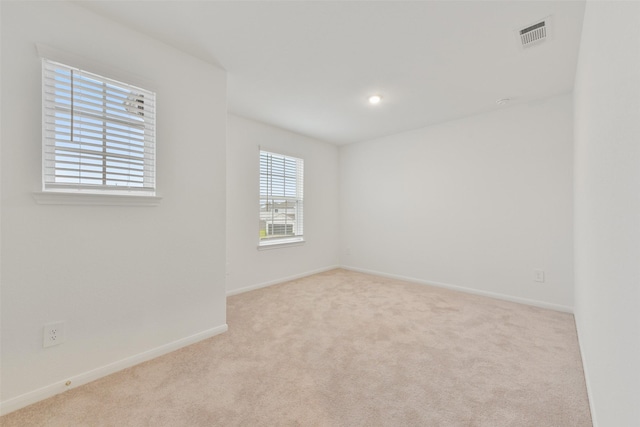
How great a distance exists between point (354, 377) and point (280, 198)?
9.36 feet

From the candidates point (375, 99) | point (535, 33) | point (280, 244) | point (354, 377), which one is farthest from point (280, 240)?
point (535, 33)

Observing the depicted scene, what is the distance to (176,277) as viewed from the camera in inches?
82.4

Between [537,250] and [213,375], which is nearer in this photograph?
[213,375]

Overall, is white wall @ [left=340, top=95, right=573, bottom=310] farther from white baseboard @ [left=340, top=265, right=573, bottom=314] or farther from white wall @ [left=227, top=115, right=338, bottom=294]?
white wall @ [left=227, top=115, right=338, bottom=294]

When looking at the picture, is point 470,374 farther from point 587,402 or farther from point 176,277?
point 176,277

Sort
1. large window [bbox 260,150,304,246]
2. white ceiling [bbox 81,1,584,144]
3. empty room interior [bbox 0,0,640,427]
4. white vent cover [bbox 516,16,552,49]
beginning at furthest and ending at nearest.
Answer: large window [bbox 260,150,304,246] < white vent cover [bbox 516,16,552,49] < white ceiling [bbox 81,1,584,144] < empty room interior [bbox 0,0,640,427]

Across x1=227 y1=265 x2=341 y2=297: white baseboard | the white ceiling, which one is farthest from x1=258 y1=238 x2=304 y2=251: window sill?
the white ceiling

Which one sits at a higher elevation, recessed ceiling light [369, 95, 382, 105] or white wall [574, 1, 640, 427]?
recessed ceiling light [369, 95, 382, 105]

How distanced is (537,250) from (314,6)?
3.39 m

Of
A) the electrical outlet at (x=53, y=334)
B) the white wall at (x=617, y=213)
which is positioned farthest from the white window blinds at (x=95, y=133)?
the white wall at (x=617, y=213)

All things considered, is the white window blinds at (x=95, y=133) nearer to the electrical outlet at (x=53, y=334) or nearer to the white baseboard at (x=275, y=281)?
the electrical outlet at (x=53, y=334)

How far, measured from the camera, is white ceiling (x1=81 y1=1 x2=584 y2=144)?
1.69 metres

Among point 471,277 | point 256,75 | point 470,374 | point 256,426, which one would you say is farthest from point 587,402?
point 256,75

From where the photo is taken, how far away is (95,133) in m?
1.71
